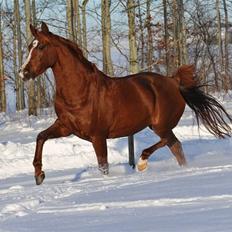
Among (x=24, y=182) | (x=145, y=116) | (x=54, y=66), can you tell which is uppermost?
(x=54, y=66)

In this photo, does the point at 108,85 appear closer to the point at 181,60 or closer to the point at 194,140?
the point at 194,140

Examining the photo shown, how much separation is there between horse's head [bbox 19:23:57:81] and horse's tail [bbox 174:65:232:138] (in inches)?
88.0

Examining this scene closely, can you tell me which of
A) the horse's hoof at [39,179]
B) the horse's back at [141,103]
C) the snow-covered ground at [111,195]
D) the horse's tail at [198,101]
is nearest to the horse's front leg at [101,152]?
the snow-covered ground at [111,195]

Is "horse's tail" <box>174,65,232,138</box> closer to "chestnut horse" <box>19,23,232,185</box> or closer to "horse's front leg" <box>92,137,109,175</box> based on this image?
"chestnut horse" <box>19,23,232,185</box>

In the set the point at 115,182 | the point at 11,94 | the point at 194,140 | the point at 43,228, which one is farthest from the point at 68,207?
the point at 11,94

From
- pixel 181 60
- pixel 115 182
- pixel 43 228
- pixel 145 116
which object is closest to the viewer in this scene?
pixel 43 228

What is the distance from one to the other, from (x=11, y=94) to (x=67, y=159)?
122 ft

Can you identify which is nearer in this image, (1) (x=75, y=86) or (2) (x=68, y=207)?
(2) (x=68, y=207)

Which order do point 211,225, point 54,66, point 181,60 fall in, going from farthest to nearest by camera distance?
point 181,60
point 54,66
point 211,225

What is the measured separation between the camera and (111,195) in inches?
215

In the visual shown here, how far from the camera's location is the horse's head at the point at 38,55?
721cm

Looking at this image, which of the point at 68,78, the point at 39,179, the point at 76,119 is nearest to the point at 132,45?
the point at 68,78

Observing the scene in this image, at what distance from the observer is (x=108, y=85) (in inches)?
307

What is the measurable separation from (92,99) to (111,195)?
2.32 meters
